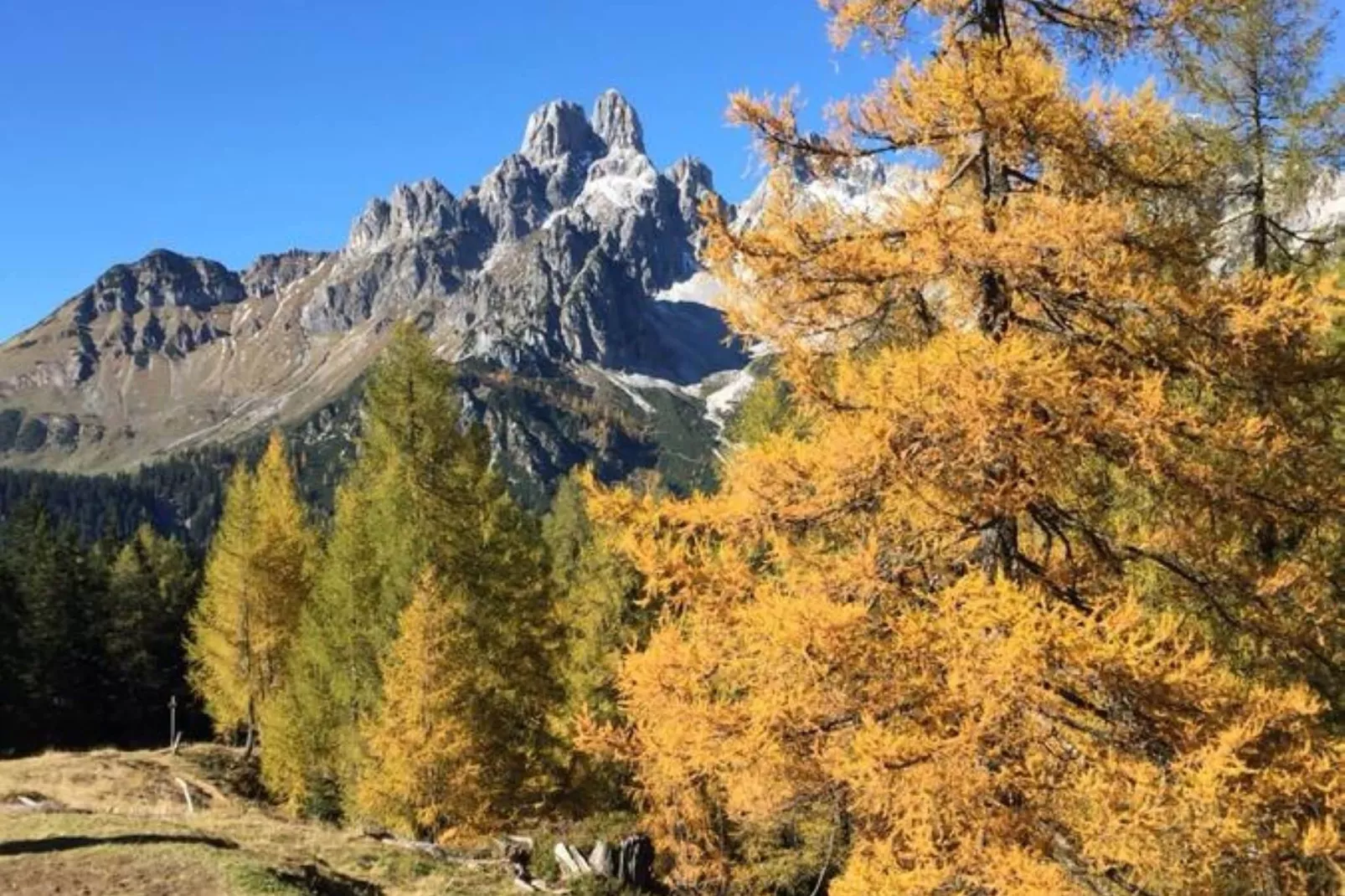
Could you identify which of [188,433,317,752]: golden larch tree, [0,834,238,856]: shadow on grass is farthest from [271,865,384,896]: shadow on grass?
[188,433,317,752]: golden larch tree

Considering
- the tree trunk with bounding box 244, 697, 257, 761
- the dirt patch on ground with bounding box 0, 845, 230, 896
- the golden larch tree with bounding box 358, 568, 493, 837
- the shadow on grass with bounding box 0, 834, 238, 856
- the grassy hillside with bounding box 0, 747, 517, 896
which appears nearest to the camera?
the dirt patch on ground with bounding box 0, 845, 230, 896

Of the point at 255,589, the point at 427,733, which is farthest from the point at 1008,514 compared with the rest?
the point at 255,589

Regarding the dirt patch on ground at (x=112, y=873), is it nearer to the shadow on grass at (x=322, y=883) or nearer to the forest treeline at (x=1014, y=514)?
the shadow on grass at (x=322, y=883)

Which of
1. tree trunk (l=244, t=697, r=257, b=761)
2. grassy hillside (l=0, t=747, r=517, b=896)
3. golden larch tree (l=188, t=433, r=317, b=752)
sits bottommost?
tree trunk (l=244, t=697, r=257, b=761)

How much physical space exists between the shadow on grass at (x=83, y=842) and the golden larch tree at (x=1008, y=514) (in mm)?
8949

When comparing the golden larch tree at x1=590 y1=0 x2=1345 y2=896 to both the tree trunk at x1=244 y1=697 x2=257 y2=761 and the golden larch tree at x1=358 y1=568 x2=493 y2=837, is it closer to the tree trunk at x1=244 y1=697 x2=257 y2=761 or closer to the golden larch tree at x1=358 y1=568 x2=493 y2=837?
the golden larch tree at x1=358 y1=568 x2=493 y2=837

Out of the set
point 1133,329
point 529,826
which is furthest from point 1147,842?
point 529,826

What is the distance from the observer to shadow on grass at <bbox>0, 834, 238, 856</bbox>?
44.1ft

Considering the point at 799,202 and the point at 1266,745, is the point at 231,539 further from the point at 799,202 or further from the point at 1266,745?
the point at 1266,745

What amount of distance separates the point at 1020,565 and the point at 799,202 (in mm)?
3611

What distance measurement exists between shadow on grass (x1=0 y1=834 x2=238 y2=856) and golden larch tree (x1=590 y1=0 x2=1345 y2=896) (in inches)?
352

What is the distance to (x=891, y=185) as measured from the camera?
8.59 metres

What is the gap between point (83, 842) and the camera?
13.8m

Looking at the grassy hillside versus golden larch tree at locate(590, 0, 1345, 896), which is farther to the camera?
the grassy hillside
